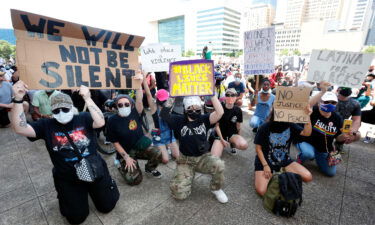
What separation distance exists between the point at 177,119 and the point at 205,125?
0.49 metres

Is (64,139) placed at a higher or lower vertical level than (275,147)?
higher

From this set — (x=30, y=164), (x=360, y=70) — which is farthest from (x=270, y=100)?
(x=30, y=164)

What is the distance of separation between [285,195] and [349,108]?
320 centimetres

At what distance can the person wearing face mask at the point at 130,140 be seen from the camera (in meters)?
3.33

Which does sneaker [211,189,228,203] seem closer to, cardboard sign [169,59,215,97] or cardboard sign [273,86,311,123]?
cardboard sign [273,86,311,123]

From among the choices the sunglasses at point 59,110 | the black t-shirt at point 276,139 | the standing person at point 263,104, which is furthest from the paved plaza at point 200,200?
the standing person at point 263,104

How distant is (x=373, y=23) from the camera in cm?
18825

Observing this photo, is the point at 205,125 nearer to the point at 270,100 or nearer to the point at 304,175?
the point at 304,175

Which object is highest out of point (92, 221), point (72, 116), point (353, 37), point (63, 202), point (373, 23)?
point (373, 23)

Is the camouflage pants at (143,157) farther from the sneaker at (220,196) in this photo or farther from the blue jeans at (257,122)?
the blue jeans at (257,122)

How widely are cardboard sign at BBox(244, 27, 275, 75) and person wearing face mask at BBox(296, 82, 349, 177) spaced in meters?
1.84

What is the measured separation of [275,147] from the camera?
10.8 feet

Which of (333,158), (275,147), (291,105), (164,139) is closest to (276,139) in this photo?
(275,147)

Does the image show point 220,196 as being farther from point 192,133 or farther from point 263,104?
point 263,104
